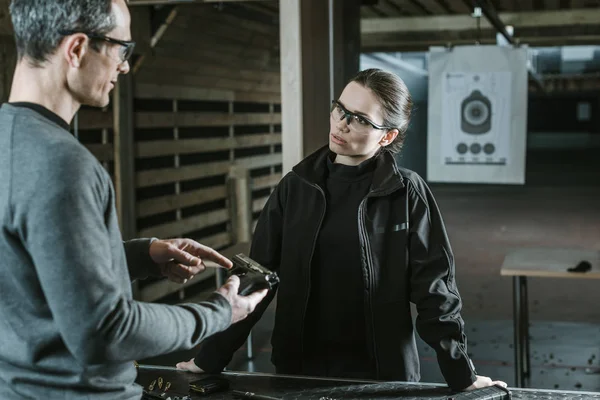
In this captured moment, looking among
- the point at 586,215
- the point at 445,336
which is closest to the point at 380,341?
the point at 445,336

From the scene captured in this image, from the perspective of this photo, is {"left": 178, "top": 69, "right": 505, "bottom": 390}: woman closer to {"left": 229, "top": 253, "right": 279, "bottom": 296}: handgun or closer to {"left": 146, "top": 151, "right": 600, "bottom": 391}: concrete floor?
{"left": 229, "top": 253, "right": 279, "bottom": 296}: handgun

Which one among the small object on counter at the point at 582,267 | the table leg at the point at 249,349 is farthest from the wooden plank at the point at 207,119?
the small object on counter at the point at 582,267

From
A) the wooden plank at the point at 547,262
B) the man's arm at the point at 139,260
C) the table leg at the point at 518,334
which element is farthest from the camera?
the table leg at the point at 518,334

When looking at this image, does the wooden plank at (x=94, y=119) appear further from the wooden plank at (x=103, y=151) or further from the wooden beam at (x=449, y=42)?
the wooden beam at (x=449, y=42)

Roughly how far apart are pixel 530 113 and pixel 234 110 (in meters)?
1.79

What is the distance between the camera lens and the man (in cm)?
94

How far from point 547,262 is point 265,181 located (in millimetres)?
1719

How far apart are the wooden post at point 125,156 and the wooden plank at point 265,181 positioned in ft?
2.42

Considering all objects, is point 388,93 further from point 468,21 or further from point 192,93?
point 192,93

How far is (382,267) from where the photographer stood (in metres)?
1.75

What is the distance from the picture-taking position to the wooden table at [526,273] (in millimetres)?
3584

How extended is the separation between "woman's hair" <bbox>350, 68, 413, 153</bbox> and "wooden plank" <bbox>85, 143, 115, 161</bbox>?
2909 mm

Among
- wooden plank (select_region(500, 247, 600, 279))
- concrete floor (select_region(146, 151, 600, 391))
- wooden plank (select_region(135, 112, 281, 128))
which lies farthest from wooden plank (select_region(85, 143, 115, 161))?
wooden plank (select_region(500, 247, 600, 279))

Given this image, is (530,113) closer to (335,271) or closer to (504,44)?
(504,44)
